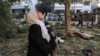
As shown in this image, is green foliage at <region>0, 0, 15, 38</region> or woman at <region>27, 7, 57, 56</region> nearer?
woman at <region>27, 7, 57, 56</region>

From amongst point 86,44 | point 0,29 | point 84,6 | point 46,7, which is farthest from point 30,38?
point 84,6

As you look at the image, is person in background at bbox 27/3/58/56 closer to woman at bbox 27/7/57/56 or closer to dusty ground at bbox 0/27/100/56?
woman at bbox 27/7/57/56

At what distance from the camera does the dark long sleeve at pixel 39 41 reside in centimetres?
412

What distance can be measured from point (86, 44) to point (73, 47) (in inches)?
30.0

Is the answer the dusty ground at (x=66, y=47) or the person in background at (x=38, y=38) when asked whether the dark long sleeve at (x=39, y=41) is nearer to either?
the person in background at (x=38, y=38)

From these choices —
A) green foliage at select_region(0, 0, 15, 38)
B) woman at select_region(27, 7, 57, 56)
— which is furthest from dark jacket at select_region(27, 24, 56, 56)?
green foliage at select_region(0, 0, 15, 38)

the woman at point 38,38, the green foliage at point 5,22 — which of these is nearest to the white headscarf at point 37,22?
the woman at point 38,38

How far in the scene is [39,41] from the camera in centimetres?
→ 413

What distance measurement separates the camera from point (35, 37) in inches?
163

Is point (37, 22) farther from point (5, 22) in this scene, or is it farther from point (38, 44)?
point (5, 22)

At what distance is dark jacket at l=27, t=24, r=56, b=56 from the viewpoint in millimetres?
4125

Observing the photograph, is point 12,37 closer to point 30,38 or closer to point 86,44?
point 86,44

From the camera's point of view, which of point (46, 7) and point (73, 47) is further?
point (73, 47)

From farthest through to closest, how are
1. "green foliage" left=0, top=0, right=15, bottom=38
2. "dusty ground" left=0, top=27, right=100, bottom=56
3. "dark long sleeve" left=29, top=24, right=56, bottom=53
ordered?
"green foliage" left=0, top=0, right=15, bottom=38
"dusty ground" left=0, top=27, right=100, bottom=56
"dark long sleeve" left=29, top=24, right=56, bottom=53
